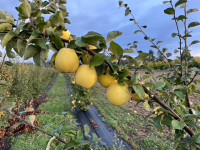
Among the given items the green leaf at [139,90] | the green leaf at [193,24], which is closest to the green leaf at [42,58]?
the green leaf at [139,90]

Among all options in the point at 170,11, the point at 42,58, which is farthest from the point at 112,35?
the point at 170,11

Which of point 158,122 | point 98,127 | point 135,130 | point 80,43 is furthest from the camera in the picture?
point 98,127

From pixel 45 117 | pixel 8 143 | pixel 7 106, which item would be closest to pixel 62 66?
pixel 7 106

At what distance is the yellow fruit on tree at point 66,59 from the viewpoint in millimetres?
698

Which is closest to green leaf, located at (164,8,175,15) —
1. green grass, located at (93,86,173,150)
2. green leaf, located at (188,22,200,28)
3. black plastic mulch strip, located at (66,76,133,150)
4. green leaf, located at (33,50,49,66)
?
green leaf, located at (188,22,200,28)

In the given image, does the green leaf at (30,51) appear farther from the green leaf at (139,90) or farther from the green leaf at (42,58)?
the green leaf at (139,90)

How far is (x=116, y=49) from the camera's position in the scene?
2.26 feet

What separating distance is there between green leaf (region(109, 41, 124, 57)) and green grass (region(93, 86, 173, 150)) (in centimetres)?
265

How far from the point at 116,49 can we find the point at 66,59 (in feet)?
0.59

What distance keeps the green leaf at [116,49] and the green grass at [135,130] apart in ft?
8.70

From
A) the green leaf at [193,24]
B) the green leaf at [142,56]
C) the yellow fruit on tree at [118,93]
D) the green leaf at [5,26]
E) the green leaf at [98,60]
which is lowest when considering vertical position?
the yellow fruit on tree at [118,93]

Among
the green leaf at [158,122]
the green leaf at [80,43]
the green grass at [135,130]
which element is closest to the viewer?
the green leaf at [80,43]

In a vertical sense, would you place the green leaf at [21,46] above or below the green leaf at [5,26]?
below

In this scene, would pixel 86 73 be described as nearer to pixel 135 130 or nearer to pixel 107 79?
pixel 107 79
